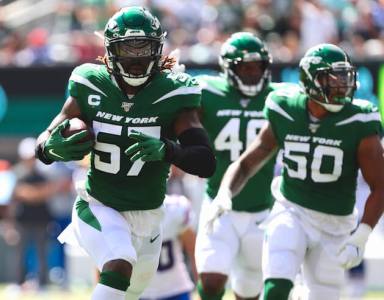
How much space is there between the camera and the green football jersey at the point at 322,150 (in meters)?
6.53

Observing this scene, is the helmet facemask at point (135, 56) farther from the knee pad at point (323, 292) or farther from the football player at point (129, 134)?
the knee pad at point (323, 292)

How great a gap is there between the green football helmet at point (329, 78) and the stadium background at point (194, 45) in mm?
6059

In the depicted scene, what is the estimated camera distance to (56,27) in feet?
52.1

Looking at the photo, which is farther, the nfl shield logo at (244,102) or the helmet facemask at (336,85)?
the nfl shield logo at (244,102)

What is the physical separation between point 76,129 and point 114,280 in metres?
0.77

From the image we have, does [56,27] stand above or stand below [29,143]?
above

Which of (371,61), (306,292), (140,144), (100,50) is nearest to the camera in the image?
(140,144)

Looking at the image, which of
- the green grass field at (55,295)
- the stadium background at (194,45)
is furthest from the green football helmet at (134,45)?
the stadium background at (194,45)

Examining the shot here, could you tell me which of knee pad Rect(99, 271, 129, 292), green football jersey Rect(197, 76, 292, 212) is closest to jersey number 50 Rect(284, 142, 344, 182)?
green football jersey Rect(197, 76, 292, 212)

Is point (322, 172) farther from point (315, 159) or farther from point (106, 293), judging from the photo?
point (106, 293)

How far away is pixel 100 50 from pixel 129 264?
885 cm

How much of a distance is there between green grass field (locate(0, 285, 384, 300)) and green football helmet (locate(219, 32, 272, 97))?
13.0ft

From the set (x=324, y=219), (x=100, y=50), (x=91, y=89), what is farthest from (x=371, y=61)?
(x=91, y=89)

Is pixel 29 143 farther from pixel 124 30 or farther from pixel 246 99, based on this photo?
pixel 124 30
